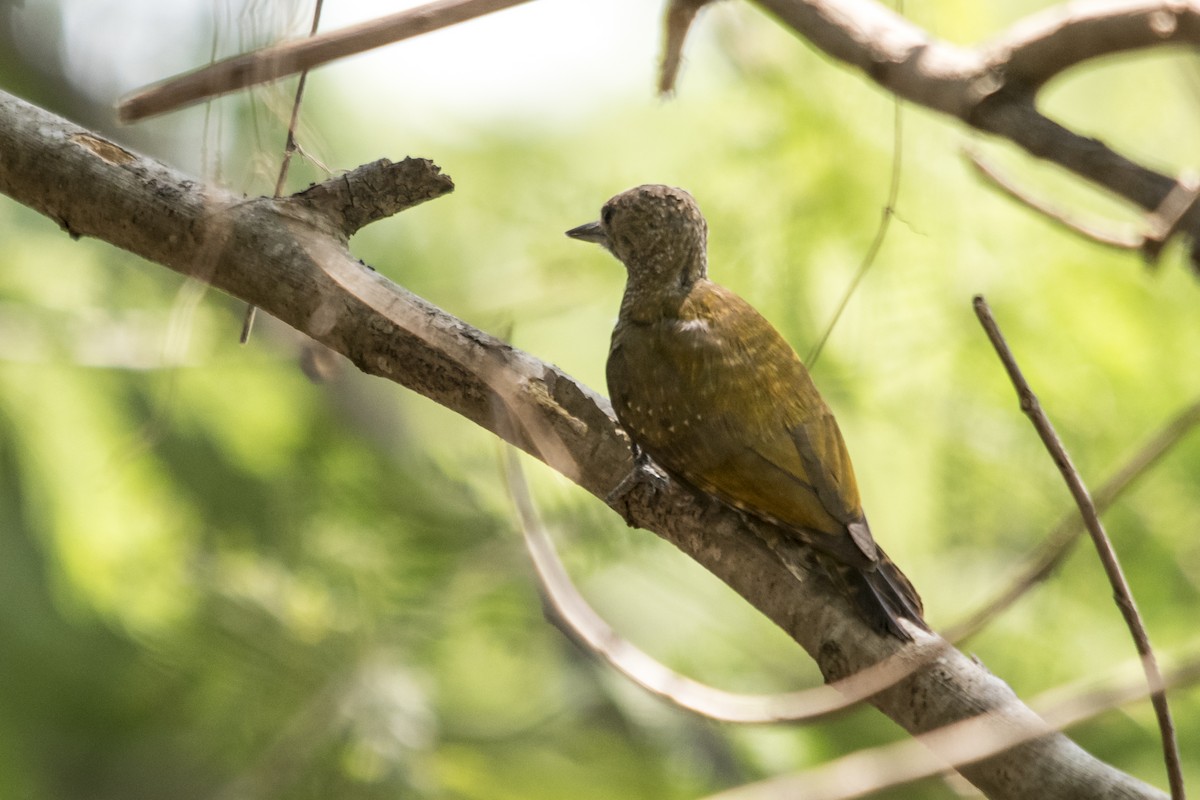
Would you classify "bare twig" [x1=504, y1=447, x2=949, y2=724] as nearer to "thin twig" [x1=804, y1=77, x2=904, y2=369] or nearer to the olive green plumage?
the olive green plumage

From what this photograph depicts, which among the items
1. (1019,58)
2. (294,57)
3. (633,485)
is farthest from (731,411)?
(294,57)

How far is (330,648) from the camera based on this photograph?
10.1 ft

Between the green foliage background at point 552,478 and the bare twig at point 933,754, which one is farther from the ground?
the bare twig at point 933,754

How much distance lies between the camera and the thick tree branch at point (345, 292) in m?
1.70

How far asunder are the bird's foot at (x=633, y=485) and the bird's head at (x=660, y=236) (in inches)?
27.6

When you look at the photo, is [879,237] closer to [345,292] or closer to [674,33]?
[345,292]

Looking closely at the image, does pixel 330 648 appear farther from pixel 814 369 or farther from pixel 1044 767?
pixel 1044 767

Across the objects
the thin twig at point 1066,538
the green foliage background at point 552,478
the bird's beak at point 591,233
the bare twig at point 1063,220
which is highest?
the bare twig at point 1063,220

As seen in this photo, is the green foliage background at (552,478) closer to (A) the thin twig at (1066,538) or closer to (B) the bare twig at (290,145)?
(B) the bare twig at (290,145)

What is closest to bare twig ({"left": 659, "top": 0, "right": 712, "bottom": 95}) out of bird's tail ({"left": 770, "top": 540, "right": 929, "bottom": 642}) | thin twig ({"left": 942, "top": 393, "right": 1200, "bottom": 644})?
bird's tail ({"left": 770, "top": 540, "right": 929, "bottom": 642})

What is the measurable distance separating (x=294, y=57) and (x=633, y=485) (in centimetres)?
84

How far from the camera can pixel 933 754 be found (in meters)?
1.54

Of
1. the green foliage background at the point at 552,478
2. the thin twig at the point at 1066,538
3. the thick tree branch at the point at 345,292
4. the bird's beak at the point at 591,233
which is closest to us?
the thin twig at the point at 1066,538

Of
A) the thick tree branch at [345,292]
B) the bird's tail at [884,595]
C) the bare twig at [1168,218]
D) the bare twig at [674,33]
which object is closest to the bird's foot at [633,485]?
the thick tree branch at [345,292]
